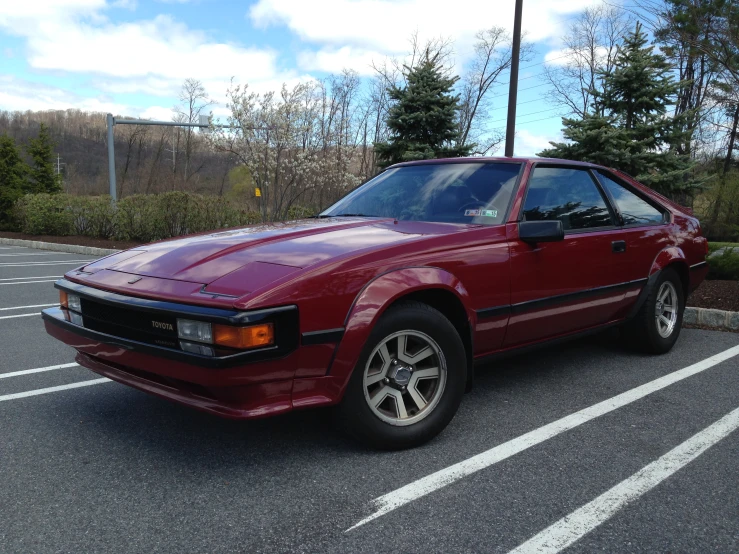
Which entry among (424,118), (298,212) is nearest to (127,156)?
(298,212)

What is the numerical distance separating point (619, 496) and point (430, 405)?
93 centimetres

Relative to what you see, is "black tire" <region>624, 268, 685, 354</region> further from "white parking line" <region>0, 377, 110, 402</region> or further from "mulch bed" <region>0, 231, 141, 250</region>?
"mulch bed" <region>0, 231, 141, 250</region>

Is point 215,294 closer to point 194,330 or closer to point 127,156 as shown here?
point 194,330

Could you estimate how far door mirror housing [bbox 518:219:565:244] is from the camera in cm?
336

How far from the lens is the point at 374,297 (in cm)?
277

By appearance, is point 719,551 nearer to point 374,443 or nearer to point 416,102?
point 374,443

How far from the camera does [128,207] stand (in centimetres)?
1794

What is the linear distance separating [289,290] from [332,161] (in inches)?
904

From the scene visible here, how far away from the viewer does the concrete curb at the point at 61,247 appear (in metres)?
15.7

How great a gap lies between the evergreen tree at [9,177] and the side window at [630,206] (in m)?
24.8

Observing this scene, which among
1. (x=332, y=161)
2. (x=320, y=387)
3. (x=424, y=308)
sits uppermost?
(x=332, y=161)

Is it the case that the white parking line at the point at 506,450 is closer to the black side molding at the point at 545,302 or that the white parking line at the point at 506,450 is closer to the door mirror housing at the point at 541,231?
the black side molding at the point at 545,302

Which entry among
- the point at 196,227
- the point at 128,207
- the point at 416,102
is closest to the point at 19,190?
the point at 128,207

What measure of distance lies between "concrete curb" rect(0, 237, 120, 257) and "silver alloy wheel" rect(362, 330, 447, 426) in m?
13.2
